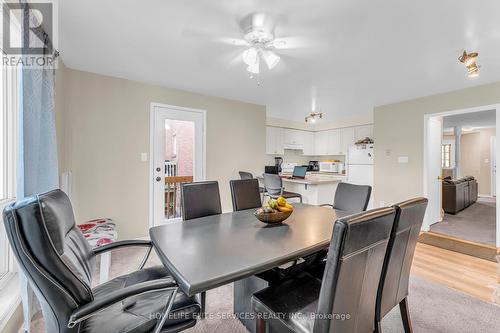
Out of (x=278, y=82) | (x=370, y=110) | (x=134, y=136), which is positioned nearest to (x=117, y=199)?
(x=134, y=136)

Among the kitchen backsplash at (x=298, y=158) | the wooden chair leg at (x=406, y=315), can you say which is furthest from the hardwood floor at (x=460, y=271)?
the kitchen backsplash at (x=298, y=158)

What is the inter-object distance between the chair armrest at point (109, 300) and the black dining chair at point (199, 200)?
100cm

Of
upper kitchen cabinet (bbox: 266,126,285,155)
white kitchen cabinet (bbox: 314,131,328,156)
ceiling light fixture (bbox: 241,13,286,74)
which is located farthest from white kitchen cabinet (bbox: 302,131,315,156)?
ceiling light fixture (bbox: 241,13,286,74)

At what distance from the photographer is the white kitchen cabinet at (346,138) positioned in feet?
19.8

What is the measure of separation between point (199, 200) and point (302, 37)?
1.76 metres

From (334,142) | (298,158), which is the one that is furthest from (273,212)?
(298,158)

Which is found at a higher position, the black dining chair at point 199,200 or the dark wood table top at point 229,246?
the black dining chair at point 199,200

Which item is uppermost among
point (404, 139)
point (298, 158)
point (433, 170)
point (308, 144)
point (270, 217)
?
point (308, 144)

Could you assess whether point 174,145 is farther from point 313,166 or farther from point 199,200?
point 313,166

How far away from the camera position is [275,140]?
20.2 ft

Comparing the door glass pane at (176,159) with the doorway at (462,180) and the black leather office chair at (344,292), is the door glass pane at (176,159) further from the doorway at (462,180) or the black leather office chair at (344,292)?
the doorway at (462,180)

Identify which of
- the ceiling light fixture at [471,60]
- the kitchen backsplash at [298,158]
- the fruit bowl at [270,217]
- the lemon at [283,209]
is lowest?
the fruit bowl at [270,217]

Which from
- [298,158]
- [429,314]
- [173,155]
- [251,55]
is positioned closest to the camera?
[429,314]

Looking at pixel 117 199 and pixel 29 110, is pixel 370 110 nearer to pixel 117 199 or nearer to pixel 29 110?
pixel 117 199
